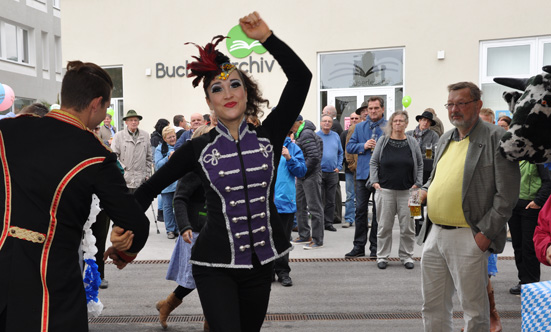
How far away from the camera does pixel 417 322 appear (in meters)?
5.29

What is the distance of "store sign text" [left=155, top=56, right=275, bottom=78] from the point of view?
55.3 feet

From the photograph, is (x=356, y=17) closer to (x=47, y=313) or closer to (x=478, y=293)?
(x=478, y=293)

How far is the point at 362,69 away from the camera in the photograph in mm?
16109

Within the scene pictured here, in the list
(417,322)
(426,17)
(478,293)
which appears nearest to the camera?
(478,293)

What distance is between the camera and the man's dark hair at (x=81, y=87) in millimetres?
2484

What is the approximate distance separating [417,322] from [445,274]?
1.33 meters

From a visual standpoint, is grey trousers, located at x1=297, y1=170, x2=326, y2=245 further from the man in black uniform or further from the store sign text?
the store sign text

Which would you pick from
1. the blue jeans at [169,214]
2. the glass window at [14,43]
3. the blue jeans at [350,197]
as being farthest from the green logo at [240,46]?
the glass window at [14,43]

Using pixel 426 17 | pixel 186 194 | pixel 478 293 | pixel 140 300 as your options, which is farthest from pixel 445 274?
pixel 426 17

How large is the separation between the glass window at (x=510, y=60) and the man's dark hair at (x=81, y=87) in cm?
1442

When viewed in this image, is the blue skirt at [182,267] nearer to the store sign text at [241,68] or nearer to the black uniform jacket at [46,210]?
the black uniform jacket at [46,210]

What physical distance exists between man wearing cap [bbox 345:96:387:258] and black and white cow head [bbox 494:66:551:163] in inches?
216

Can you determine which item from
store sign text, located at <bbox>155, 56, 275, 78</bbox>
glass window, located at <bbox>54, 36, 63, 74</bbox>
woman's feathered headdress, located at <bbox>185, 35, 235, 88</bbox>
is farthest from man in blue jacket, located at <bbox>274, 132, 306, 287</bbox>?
glass window, located at <bbox>54, 36, 63, 74</bbox>

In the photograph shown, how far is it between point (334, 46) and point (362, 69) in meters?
1.07
